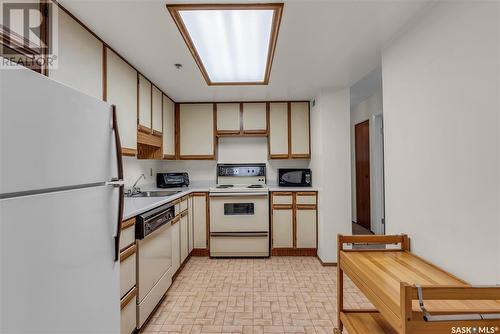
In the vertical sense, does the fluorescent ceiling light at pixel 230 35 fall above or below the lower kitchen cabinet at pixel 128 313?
above

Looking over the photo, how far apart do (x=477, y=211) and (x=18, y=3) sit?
7.98ft

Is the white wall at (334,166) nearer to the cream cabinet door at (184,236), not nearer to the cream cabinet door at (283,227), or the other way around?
the cream cabinet door at (283,227)

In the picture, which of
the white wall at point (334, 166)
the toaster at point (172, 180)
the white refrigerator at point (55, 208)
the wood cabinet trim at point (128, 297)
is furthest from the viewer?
the toaster at point (172, 180)

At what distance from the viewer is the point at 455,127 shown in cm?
130

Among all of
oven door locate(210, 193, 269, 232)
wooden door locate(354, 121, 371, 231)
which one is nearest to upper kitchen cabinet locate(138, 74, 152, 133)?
oven door locate(210, 193, 269, 232)

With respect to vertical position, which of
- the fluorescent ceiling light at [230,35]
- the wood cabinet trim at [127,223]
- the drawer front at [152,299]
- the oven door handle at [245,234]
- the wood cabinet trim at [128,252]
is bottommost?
the drawer front at [152,299]

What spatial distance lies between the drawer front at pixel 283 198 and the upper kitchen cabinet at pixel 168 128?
162 centimetres

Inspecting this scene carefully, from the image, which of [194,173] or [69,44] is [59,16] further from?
[194,173]

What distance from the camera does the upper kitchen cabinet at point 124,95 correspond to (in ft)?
6.51

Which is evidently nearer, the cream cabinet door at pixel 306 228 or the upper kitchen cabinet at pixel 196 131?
the cream cabinet door at pixel 306 228

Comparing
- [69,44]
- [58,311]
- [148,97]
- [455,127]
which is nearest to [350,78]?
[455,127]

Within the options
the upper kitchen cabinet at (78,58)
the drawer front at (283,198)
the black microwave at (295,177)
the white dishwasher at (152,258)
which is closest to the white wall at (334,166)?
the drawer front at (283,198)

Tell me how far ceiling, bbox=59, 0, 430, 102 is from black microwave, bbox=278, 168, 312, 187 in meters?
1.36

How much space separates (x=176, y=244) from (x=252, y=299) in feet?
3.37
